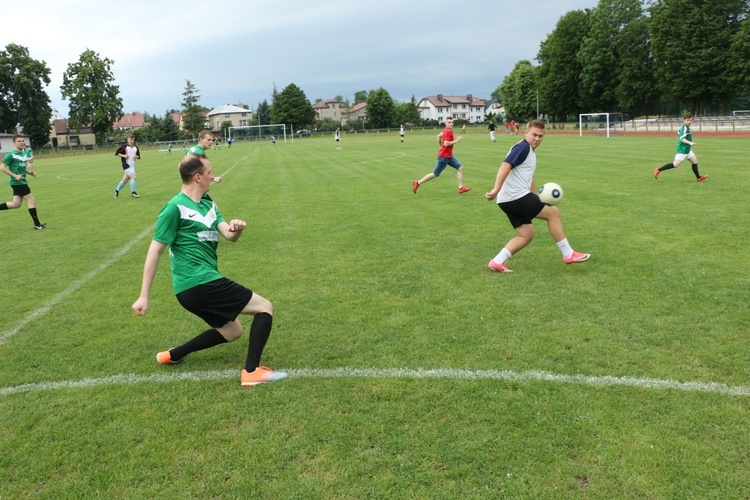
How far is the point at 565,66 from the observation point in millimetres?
69750

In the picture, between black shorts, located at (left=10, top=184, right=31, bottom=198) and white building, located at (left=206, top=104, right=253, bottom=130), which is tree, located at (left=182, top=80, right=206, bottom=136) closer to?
white building, located at (left=206, top=104, right=253, bottom=130)

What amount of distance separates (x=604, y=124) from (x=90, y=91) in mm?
74420

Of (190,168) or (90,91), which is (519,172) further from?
(90,91)

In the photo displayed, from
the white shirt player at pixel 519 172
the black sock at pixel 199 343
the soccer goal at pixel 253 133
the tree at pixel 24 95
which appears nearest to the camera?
the black sock at pixel 199 343

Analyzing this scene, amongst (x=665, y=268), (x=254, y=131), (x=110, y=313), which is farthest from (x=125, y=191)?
(x=254, y=131)

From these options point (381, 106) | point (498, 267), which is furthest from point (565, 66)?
point (498, 267)

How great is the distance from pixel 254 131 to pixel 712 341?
87473 millimetres

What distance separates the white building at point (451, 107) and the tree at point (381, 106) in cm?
4327

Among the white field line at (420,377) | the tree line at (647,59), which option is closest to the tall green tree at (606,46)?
the tree line at (647,59)

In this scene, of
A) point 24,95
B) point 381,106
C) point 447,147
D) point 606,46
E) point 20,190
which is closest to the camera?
point 20,190

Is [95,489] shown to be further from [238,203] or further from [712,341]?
[238,203]

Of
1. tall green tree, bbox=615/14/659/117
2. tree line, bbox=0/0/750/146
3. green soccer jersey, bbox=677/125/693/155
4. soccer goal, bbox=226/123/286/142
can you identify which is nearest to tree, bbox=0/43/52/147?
tree line, bbox=0/0/750/146

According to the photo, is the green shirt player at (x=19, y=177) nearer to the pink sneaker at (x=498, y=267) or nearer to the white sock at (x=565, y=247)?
the pink sneaker at (x=498, y=267)

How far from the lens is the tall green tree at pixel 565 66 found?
69562mm
